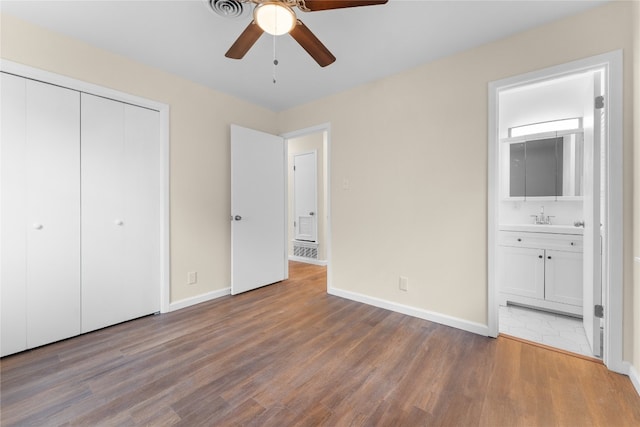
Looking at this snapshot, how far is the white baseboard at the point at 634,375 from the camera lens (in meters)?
1.47

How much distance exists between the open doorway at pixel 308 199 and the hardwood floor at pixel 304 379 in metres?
2.43

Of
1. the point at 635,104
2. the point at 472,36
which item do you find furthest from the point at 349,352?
the point at 472,36

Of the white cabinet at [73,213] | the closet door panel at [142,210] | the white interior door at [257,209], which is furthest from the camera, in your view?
the white interior door at [257,209]

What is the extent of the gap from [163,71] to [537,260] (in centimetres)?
420

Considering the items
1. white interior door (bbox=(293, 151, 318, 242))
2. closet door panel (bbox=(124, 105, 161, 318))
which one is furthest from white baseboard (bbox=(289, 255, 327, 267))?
closet door panel (bbox=(124, 105, 161, 318))

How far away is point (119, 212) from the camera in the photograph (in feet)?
7.62

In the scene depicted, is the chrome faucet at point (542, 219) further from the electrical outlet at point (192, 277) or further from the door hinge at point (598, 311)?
the electrical outlet at point (192, 277)

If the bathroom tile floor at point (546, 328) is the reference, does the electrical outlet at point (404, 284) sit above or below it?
above

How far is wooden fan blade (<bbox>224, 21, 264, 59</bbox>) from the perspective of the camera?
147 cm

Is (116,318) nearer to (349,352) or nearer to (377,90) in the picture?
(349,352)

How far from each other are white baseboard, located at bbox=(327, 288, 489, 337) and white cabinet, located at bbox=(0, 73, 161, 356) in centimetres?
201

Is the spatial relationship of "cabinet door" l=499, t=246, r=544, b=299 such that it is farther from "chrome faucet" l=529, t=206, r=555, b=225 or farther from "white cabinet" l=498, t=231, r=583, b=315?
"chrome faucet" l=529, t=206, r=555, b=225

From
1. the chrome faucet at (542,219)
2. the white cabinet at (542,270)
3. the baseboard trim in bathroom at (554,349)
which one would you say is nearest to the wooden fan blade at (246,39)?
the white cabinet at (542,270)

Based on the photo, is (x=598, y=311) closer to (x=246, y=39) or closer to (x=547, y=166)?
(x=547, y=166)
